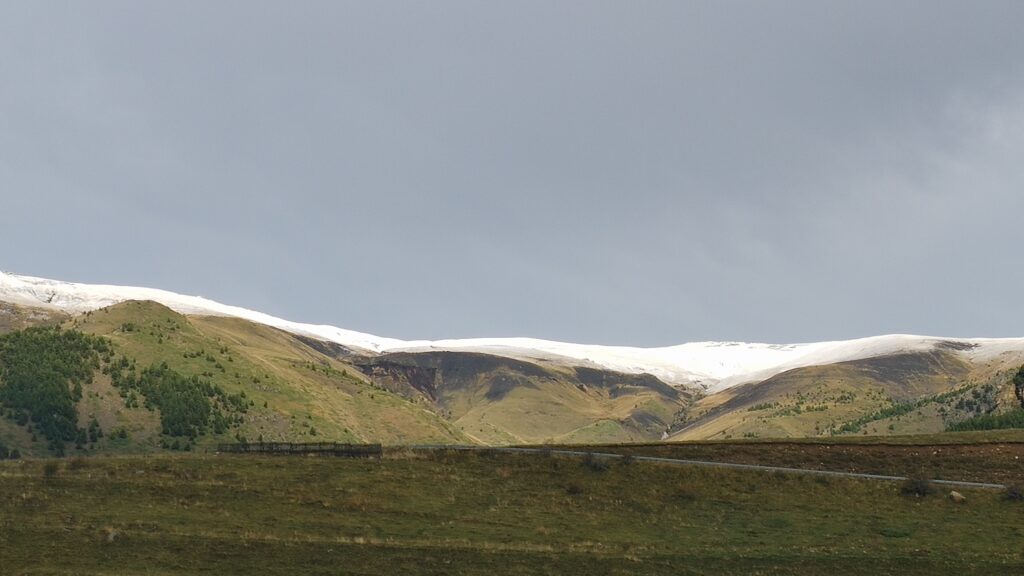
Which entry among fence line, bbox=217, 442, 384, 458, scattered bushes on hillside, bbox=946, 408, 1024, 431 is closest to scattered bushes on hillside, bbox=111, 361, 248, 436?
fence line, bbox=217, 442, 384, 458

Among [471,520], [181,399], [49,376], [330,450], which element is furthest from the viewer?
[181,399]

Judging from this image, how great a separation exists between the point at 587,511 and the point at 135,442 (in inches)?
2776

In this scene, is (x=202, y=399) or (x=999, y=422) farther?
(x=202, y=399)

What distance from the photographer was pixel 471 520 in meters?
52.3

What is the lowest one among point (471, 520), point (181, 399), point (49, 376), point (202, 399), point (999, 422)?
point (471, 520)

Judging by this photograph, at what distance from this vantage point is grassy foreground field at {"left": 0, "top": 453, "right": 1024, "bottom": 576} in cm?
4188

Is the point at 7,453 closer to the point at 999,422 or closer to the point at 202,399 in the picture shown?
the point at 202,399

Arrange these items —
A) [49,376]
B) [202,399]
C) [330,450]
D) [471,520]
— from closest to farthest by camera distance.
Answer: [471,520] → [330,450] → [49,376] → [202,399]

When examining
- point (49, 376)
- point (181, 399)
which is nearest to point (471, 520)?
point (181, 399)

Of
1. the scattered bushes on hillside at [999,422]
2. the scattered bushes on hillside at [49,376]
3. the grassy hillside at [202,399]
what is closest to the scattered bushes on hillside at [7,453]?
the grassy hillside at [202,399]

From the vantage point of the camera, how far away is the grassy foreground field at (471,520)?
41875mm

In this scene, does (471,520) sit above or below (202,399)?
below

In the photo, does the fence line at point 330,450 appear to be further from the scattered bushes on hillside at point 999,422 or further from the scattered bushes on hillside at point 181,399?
the scattered bushes on hillside at point 999,422

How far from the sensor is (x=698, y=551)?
46344mm
